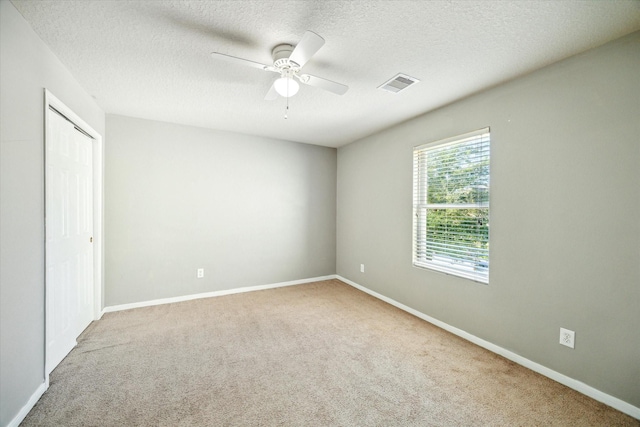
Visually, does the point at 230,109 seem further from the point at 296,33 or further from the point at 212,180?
the point at 296,33

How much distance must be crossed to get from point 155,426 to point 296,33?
263cm

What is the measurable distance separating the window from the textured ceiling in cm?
59

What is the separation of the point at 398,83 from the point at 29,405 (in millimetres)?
3613

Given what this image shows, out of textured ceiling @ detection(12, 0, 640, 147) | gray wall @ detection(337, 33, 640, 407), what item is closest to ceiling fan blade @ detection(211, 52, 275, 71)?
textured ceiling @ detection(12, 0, 640, 147)

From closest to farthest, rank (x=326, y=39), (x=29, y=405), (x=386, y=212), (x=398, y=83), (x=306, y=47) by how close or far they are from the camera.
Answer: (x=306, y=47), (x=29, y=405), (x=326, y=39), (x=398, y=83), (x=386, y=212)

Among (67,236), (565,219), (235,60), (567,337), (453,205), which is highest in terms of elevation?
(235,60)

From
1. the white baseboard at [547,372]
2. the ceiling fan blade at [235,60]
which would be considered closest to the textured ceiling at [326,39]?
the ceiling fan blade at [235,60]

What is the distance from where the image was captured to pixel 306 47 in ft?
5.19

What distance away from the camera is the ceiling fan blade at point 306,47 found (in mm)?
1477

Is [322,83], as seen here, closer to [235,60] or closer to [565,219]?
[235,60]

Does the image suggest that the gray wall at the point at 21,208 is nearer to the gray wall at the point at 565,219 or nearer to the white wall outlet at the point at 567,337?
the gray wall at the point at 565,219

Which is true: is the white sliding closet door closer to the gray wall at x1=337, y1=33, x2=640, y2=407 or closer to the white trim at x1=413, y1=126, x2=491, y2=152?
the white trim at x1=413, y1=126, x2=491, y2=152

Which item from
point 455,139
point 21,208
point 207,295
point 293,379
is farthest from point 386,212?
point 21,208

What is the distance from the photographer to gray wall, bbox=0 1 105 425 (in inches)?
59.2
